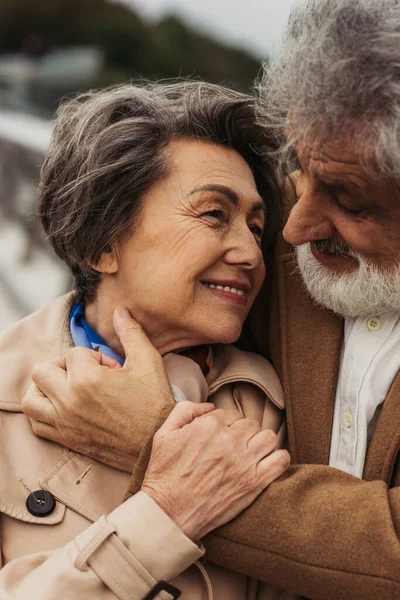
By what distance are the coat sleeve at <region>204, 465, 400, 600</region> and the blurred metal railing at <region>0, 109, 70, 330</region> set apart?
3.46 m

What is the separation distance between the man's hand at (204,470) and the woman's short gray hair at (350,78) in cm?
85

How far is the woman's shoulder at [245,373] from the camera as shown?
2500 millimetres

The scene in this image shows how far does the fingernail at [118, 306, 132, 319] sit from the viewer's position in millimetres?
2570

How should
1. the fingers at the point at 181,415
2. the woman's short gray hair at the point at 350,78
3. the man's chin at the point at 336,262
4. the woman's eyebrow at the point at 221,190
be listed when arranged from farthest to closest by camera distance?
the woman's eyebrow at the point at 221,190 < the man's chin at the point at 336,262 < the fingers at the point at 181,415 < the woman's short gray hair at the point at 350,78

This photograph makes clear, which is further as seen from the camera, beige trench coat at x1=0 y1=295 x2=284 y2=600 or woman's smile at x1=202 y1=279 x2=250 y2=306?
woman's smile at x1=202 y1=279 x2=250 y2=306

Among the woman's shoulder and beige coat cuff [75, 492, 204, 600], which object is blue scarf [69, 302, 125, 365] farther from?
beige coat cuff [75, 492, 204, 600]

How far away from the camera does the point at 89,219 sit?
8.70ft

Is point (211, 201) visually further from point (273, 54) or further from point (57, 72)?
point (57, 72)

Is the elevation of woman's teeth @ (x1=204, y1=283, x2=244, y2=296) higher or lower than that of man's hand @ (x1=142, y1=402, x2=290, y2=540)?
higher

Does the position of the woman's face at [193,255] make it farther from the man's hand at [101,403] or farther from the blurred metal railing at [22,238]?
the blurred metal railing at [22,238]

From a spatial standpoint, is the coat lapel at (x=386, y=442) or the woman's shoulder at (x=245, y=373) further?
the woman's shoulder at (x=245, y=373)

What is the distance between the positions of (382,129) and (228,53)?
189ft

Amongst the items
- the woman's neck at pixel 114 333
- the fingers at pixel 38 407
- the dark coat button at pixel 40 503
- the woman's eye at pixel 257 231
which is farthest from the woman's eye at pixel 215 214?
the dark coat button at pixel 40 503

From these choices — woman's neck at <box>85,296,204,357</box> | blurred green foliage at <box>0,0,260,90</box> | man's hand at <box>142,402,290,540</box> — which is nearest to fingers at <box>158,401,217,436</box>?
man's hand at <box>142,402,290,540</box>
